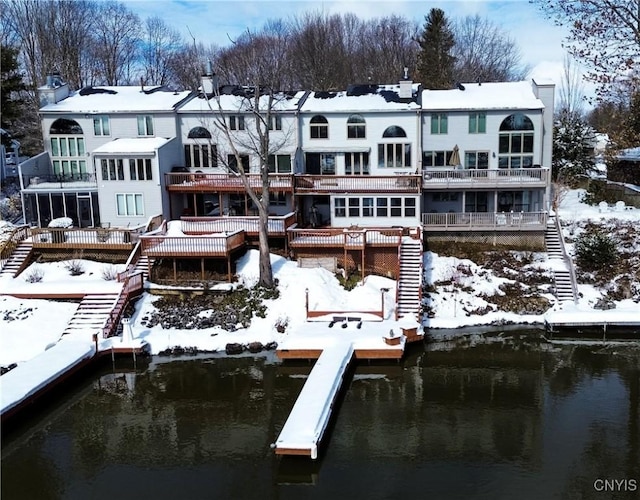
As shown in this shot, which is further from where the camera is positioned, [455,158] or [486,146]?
[486,146]

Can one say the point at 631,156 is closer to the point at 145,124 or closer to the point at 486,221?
the point at 486,221

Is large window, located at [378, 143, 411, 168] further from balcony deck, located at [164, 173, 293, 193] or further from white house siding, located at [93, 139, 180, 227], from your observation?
white house siding, located at [93, 139, 180, 227]

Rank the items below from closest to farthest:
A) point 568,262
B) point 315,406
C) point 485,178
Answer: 1. point 315,406
2. point 568,262
3. point 485,178

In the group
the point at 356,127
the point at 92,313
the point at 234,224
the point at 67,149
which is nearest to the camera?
the point at 92,313

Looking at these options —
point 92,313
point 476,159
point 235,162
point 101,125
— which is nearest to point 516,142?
point 476,159

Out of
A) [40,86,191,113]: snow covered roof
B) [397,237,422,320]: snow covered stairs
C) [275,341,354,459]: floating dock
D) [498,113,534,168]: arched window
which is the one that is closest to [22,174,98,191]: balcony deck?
[40,86,191,113]: snow covered roof

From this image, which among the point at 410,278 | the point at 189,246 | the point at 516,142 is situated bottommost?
the point at 410,278

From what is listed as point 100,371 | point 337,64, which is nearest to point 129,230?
point 100,371
